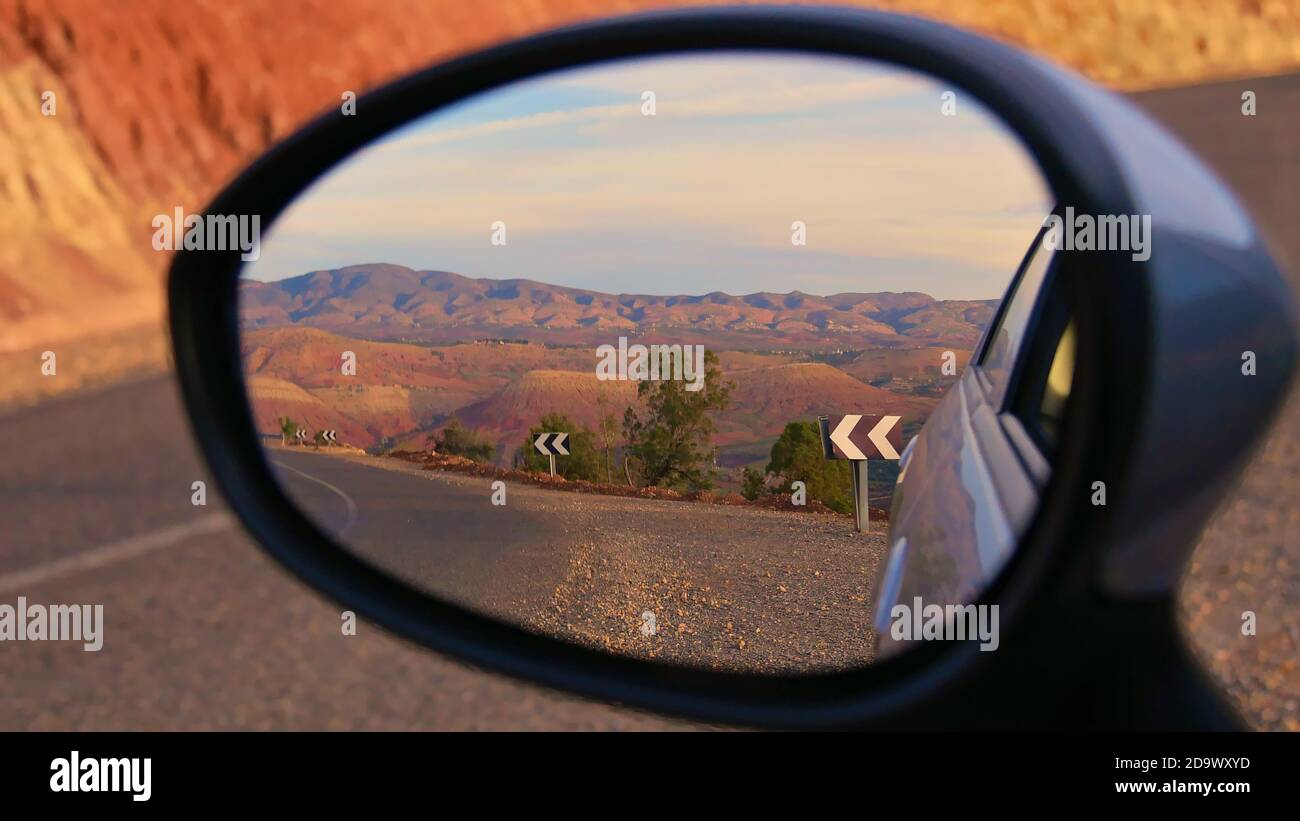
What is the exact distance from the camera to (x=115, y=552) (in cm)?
543

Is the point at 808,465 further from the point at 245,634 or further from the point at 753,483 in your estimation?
the point at 245,634

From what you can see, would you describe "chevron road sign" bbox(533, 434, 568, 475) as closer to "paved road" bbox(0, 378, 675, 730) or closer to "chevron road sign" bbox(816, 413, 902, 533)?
"chevron road sign" bbox(816, 413, 902, 533)

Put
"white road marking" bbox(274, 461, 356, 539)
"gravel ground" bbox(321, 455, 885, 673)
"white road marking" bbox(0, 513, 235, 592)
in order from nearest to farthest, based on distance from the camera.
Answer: "gravel ground" bbox(321, 455, 885, 673)
"white road marking" bbox(274, 461, 356, 539)
"white road marking" bbox(0, 513, 235, 592)

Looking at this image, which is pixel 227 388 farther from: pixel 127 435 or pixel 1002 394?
pixel 127 435

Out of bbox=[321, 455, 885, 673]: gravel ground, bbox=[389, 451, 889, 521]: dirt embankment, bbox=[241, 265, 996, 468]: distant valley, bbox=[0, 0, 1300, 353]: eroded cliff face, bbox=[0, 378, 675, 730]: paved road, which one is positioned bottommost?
bbox=[0, 378, 675, 730]: paved road

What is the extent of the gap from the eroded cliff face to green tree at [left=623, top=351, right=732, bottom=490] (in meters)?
11.2

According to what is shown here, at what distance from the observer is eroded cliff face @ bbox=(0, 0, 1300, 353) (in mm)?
12898

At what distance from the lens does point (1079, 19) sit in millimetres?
27062

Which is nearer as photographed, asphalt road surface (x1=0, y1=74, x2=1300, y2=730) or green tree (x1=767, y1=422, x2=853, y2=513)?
green tree (x1=767, y1=422, x2=853, y2=513)

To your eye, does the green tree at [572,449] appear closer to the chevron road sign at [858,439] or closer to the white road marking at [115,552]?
the chevron road sign at [858,439]

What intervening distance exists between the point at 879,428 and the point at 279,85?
17.5 m

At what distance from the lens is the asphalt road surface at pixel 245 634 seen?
367 cm

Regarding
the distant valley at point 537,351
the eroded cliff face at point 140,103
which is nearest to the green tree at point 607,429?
the distant valley at point 537,351

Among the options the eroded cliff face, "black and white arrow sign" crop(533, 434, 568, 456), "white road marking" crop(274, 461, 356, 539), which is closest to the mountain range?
"black and white arrow sign" crop(533, 434, 568, 456)
